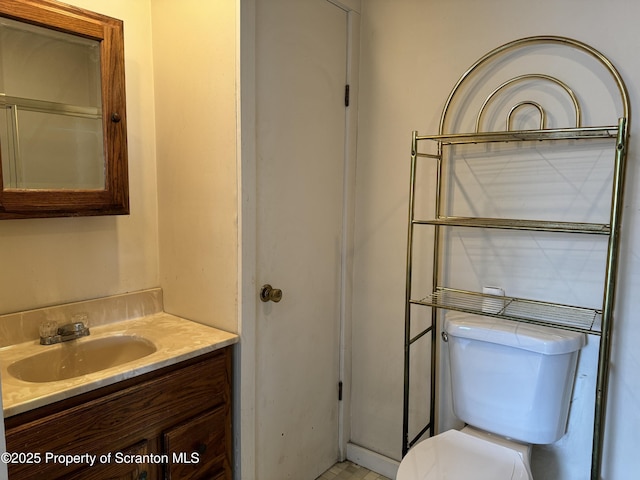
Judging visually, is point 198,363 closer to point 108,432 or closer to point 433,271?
point 108,432

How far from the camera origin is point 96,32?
140 cm

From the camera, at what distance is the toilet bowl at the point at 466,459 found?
1.30 meters

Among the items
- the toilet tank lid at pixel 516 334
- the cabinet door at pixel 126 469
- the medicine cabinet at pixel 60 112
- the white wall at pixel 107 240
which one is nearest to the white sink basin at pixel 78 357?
the white wall at pixel 107 240

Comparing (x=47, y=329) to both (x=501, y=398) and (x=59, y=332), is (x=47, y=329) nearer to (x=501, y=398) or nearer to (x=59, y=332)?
(x=59, y=332)

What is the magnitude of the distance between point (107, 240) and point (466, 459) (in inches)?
55.2

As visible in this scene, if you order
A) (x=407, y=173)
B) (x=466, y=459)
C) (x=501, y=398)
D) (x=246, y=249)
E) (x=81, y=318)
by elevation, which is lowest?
(x=466, y=459)

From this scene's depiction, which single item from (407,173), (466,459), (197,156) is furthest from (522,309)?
(197,156)

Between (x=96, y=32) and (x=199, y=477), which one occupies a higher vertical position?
(x=96, y=32)

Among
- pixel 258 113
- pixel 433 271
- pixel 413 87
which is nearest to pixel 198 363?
pixel 258 113

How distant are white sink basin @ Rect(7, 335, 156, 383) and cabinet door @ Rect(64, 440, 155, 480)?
30 cm

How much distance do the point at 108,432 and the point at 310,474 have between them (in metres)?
1.02

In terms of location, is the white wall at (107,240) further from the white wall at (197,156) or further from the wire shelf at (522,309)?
the wire shelf at (522,309)

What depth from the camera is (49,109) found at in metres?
1.38

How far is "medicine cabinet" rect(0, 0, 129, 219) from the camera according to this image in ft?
4.21
